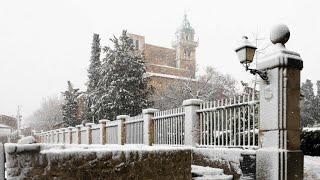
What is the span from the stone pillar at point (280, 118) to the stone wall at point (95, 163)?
1553 millimetres

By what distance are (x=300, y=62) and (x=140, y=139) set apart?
6.60 m


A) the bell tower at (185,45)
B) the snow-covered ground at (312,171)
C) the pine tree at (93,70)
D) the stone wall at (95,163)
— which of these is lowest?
the snow-covered ground at (312,171)

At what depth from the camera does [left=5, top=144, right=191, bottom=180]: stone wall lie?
449 cm

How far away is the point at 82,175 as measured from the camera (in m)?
4.91

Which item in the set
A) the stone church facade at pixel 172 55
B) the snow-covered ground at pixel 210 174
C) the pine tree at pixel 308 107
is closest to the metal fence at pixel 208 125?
the snow-covered ground at pixel 210 174

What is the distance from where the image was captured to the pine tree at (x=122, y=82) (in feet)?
87.7

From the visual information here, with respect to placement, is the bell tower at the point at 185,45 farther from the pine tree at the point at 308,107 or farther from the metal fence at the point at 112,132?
the metal fence at the point at 112,132

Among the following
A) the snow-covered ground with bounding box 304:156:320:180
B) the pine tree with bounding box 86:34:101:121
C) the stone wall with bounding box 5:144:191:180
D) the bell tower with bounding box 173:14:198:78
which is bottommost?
the snow-covered ground with bounding box 304:156:320:180

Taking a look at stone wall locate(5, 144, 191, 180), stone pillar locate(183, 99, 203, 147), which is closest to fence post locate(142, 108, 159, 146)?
stone pillar locate(183, 99, 203, 147)

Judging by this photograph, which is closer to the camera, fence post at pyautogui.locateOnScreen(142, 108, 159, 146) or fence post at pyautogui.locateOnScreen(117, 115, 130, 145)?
fence post at pyautogui.locateOnScreen(142, 108, 159, 146)

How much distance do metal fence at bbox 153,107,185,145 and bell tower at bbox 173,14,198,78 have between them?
185 ft

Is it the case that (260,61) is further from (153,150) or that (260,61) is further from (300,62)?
(153,150)

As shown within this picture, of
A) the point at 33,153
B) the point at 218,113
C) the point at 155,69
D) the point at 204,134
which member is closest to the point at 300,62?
the point at 218,113

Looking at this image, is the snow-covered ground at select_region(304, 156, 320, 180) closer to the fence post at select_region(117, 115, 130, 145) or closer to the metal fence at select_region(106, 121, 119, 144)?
the fence post at select_region(117, 115, 130, 145)
